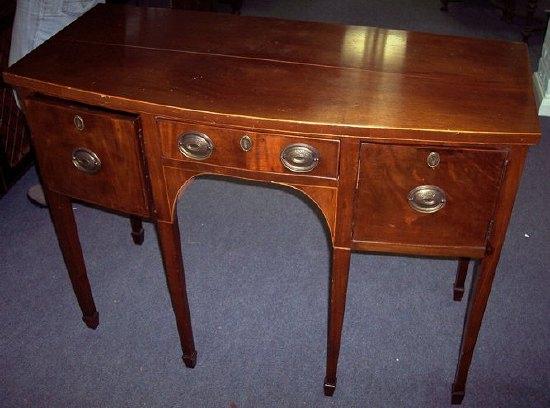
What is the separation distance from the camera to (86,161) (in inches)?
57.1

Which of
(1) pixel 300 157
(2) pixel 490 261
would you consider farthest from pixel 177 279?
(2) pixel 490 261

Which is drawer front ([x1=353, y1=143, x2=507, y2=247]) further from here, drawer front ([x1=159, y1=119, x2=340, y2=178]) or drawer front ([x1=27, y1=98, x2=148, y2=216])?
drawer front ([x1=27, y1=98, x2=148, y2=216])

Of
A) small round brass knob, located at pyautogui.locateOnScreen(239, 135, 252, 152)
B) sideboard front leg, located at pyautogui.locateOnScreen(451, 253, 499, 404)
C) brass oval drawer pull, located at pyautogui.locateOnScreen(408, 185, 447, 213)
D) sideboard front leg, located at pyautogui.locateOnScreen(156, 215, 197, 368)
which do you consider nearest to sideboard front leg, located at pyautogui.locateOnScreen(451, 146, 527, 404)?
sideboard front leg, located at pyautogui.locateOnScreen(451, 253, 499, 404)

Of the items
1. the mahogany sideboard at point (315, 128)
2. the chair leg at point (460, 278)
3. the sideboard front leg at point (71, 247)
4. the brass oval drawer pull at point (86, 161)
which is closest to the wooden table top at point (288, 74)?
the mahogany sideboard at point (315, 128)

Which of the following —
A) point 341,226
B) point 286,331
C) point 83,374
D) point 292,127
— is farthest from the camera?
point 286,331

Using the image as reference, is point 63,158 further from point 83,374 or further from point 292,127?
point 83,374

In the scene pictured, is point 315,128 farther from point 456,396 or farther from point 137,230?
point 137,230

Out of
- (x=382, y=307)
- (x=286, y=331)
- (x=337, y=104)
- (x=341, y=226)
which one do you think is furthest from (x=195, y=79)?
(x=382, y=307)

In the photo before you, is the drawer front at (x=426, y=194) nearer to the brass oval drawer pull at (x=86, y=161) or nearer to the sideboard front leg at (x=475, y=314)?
the sideboard front leg at (x=475, y=314)

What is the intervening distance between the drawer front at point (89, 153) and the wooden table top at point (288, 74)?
44 millimetres

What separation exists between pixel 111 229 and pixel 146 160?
1100mm

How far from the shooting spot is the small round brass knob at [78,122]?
1.38 m

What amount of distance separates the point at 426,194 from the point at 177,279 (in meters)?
0.73

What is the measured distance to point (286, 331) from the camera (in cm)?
200
